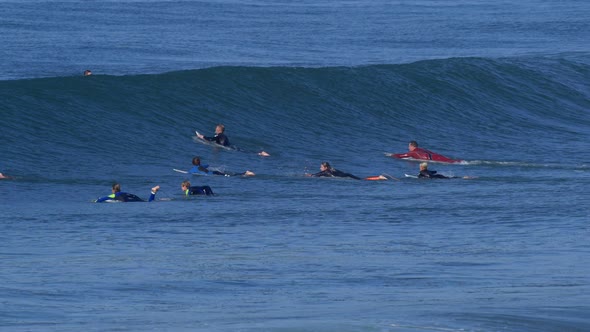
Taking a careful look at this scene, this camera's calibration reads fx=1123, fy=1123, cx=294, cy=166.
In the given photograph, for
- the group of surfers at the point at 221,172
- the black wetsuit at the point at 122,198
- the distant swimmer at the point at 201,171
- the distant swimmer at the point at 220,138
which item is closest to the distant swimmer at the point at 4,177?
the group of surfers at the point at 221,172

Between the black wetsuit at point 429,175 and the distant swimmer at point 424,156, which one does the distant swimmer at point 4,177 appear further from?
the distant swimmer at point 424,156

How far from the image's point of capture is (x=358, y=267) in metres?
16.2

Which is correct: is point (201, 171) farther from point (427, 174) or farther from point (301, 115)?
point (301, 115)

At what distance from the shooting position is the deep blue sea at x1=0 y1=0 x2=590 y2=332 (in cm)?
1348

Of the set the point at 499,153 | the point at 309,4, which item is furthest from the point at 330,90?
the point at 309,4

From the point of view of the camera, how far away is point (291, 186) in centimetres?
2725

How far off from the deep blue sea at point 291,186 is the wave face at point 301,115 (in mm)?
105

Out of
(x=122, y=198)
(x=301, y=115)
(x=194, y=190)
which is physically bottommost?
(x=122, y=198)

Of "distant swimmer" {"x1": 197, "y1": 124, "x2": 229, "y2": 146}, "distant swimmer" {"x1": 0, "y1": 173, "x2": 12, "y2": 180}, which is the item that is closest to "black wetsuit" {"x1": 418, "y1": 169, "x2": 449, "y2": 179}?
"distant swimmer" {"x1": 197, "y1": 124, "x2": 229, "y2": 146}

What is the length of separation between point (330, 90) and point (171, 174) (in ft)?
44.1

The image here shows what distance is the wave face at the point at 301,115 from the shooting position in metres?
32.0

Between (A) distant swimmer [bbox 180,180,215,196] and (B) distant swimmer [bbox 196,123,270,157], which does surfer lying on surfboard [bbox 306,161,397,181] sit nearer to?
(A) distant swimmer [bbox 180,180,215,196]

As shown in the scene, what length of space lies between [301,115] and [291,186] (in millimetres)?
11504

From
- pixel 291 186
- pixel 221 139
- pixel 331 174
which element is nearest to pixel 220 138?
pixel 221 139
